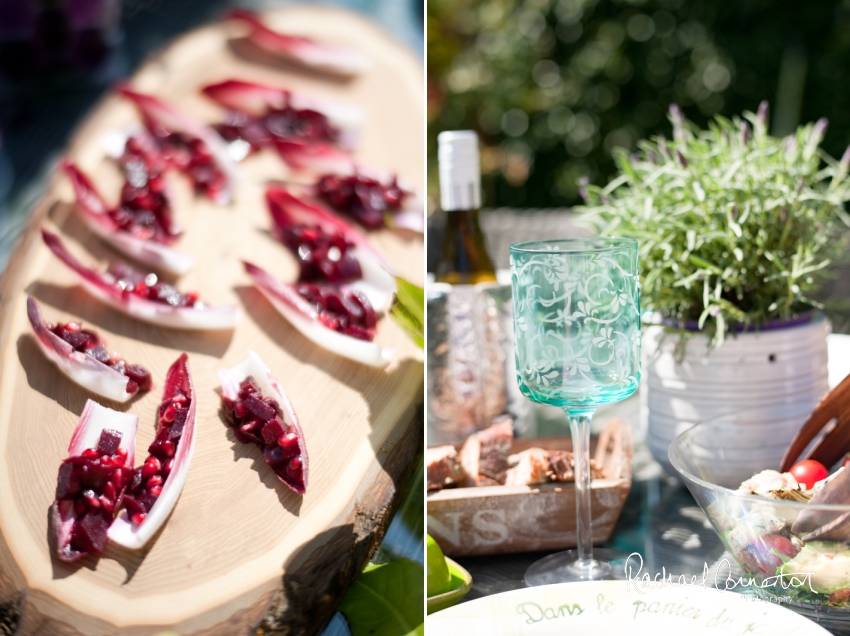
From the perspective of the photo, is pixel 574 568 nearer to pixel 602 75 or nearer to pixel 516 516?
pixel 516 516

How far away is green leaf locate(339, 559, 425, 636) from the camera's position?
62 centimetres

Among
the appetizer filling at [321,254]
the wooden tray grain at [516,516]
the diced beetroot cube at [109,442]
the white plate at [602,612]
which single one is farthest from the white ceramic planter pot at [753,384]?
the diced beetroot cube at [109,442]

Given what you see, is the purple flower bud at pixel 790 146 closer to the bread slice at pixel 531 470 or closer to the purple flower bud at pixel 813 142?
the purple flower bud at pixel 813 142

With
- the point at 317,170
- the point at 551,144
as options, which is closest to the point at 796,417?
the point at 317,170

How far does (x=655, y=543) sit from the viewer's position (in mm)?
754

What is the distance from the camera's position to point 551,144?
4352mm

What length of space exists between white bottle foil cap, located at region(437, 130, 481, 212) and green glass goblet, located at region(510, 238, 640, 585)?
0.27 meters

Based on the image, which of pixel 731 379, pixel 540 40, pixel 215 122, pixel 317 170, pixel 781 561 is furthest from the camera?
pixel 540 40

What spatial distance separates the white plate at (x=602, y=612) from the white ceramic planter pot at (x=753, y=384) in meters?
0.24

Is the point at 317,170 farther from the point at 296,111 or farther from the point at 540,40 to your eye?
the point at 540,40

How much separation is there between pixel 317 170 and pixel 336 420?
2.02 ft

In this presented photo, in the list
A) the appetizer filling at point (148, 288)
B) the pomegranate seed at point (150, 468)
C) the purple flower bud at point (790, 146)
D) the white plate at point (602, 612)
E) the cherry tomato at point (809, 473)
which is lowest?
the white plate at point (602, 612)

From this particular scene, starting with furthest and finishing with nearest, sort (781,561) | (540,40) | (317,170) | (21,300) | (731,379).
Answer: (540,40) → (317,170) → (21,300) → (731,379) → (781,561)

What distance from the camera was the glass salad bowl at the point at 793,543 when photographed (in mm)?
572
